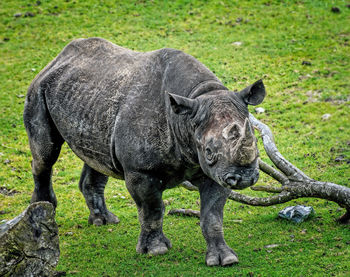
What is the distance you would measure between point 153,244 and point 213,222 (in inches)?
39.1

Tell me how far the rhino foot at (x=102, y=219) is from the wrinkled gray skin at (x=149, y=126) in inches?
35.3

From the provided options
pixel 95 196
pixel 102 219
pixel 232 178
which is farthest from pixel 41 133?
pixel 232 178

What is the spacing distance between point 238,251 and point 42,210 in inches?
104

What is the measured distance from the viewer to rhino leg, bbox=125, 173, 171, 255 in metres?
7.26

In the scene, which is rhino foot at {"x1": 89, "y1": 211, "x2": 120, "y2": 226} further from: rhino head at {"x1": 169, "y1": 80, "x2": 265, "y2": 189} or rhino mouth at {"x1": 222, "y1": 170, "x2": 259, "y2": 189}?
rhino mouth at {"x1": 222, "y1": 170, "x2": 259, "y2": 189}

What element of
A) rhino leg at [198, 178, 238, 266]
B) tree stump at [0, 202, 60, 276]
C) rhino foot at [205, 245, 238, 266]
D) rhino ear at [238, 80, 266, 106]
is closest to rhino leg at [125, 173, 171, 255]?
rhino leg at [198, 178, 238, 266]

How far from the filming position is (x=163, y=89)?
285 inches

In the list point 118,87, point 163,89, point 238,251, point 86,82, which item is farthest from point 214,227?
point 86,82

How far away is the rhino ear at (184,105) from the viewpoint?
6.35m

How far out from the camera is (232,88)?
1534 cm

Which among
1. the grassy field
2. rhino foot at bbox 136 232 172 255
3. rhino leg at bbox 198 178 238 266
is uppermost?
rhino leg at bbox 198 178 238 266

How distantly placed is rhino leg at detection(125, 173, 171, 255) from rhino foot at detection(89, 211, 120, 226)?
1.78 metres

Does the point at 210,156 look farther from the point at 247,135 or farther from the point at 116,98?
the point at 116,98

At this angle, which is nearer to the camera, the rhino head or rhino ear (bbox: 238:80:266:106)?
the rhino head
